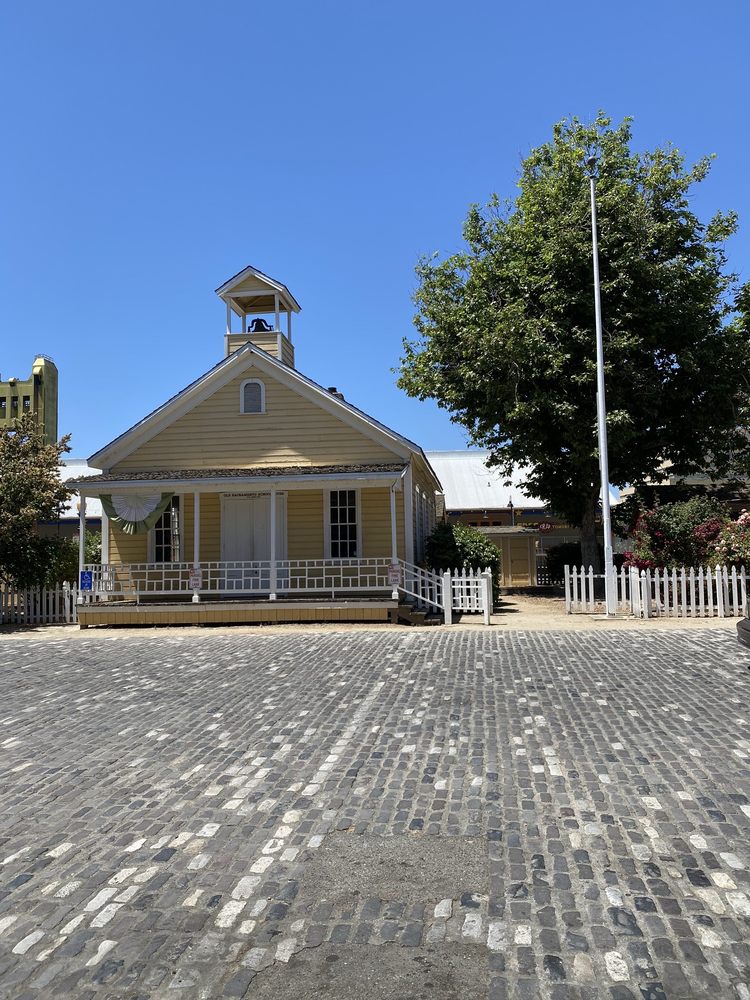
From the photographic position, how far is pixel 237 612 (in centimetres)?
1789

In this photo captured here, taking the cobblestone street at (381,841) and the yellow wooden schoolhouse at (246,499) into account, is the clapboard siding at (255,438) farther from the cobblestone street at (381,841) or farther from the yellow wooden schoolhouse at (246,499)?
the cobblestone street at (381,841)

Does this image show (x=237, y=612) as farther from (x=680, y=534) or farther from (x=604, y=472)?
(x=680, y=534)

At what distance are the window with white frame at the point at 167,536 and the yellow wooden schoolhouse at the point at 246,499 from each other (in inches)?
1.2

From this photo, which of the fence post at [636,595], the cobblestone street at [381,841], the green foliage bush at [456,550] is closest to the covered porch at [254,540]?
the green foliage bush at [456,550]

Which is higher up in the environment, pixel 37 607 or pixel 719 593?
pixel 719 593

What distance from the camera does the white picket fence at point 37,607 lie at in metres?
19.2

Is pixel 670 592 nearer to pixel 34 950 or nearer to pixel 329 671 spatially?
pixel 329 671

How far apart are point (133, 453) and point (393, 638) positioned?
32.7 ft

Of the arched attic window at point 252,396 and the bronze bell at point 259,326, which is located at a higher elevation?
the bronze bell at point 259,326

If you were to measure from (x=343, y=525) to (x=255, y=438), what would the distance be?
3.25 meters

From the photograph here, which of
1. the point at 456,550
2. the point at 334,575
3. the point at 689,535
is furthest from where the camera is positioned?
the point at 456,550

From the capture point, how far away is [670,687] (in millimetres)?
9016

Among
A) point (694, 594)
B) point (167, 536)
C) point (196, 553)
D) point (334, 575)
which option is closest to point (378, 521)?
point (334, 575)

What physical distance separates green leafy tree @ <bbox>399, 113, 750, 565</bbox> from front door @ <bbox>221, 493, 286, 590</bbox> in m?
7.70
